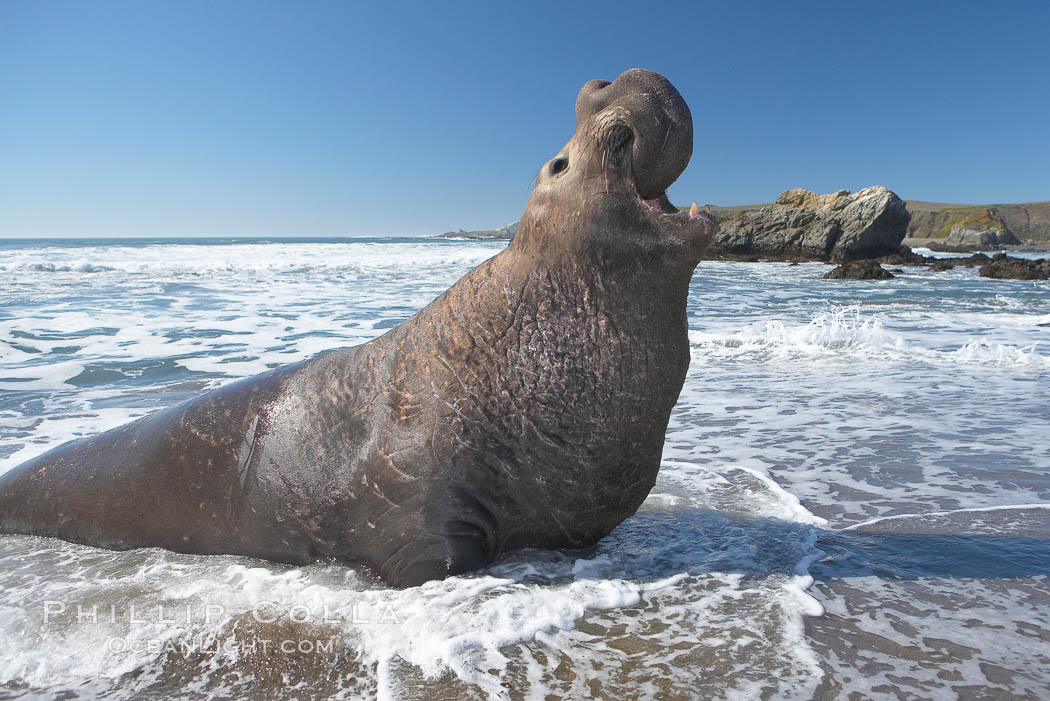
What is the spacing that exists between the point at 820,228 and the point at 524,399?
41353 mm

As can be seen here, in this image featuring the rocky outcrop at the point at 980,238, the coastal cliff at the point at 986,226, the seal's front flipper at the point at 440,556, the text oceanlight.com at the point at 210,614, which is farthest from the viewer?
the coastal cliff at the point at 986,226

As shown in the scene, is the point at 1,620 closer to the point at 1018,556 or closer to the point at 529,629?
the point at 529,629

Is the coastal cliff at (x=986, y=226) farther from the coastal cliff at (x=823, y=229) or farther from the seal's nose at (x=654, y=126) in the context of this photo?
the seal's nose at (x=654, y=126)

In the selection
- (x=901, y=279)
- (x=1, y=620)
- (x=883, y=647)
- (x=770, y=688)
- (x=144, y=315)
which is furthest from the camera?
(x=901, y=279)

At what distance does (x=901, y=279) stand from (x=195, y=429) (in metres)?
26.7

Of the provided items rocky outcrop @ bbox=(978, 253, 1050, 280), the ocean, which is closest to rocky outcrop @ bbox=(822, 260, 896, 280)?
rocky outcrop @ bbox=(978, 253, 1050, 280)

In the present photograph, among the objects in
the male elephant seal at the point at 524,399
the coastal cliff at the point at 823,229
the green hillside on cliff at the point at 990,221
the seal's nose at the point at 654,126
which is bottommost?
the male elephant seal at the point at 524,399

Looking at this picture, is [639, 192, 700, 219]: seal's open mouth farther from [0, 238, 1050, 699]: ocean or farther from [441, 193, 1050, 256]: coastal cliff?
[441, 193, 1050, 256]: coastal cliff

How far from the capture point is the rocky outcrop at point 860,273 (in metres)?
25.3

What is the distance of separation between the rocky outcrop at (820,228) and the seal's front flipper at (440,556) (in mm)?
33575

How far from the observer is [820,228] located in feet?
131

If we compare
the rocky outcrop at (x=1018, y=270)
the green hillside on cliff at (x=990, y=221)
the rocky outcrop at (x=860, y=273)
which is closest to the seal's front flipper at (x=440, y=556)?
the rocky outcrop at (x=860, y=273)

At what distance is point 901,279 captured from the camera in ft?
83.3

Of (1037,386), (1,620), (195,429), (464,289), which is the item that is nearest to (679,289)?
(464,289)
